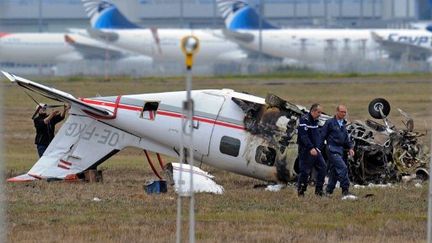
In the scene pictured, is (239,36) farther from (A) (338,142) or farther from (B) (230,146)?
(A) (338,142)

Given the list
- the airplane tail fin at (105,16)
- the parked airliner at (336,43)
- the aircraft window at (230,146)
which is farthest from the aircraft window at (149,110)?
the airplane tail fin at (105,16)

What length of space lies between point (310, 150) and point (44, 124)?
6.47 m

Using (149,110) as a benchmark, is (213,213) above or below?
below

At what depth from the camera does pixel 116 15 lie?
107 meters

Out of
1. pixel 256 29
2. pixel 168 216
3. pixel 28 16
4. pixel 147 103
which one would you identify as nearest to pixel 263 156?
pixel 147 103

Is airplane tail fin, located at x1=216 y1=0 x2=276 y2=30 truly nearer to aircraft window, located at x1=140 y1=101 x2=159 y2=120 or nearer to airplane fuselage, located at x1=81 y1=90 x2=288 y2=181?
airplane fuselage, located at x1=81 y1=90 x2=288 y2=181

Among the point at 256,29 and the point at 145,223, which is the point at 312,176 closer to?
the point at 145,223

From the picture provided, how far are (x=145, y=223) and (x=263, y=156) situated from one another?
5201 millimetres

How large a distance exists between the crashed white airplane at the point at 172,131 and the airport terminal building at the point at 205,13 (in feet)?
353

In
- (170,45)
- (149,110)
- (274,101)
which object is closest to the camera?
(274,101)

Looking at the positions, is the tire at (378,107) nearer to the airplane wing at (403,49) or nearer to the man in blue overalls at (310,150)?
the man in blue overalls at (310,150)

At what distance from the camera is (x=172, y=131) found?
70.0 ft

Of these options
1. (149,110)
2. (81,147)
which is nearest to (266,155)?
(149,110)

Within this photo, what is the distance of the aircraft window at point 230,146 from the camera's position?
21.0m
